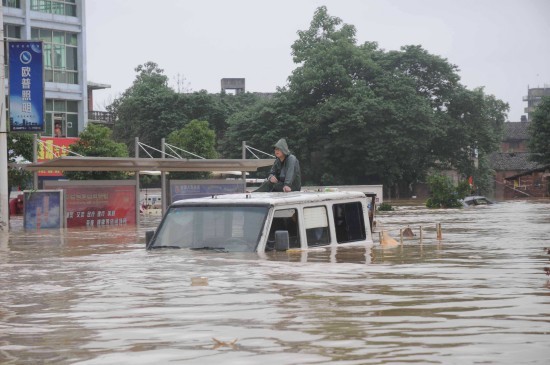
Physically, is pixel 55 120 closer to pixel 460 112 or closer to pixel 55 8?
pixel 55 8

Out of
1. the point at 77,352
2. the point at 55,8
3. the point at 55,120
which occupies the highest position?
the point at 55,8

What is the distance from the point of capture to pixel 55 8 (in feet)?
182

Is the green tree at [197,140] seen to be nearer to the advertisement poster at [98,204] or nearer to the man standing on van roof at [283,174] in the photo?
the advertisement poster at [98,204]

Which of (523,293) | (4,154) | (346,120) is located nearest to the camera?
(523,293)

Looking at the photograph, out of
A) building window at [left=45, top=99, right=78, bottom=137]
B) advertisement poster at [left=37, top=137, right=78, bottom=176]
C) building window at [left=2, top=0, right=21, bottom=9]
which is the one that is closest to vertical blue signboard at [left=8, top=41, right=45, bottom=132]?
advertisement poster at [left=37, top=137, right=78, bottom=176]

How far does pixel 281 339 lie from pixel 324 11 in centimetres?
7566

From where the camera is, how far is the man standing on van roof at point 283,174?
587 inches

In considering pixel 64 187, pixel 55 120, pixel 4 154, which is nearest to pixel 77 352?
pixel 4 154

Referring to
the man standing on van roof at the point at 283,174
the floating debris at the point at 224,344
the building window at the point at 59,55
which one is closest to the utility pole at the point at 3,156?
the man standing on van roof at the point at 283,174

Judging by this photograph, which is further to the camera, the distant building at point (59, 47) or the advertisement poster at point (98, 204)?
the distant building at point (59, 47)

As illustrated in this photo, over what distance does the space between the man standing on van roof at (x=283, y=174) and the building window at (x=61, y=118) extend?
4108cm

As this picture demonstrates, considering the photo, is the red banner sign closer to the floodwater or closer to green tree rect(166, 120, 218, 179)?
the floodwater

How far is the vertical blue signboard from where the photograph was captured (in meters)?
29.9

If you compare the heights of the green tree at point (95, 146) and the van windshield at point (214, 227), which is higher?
the green tree at point (95, 146)
